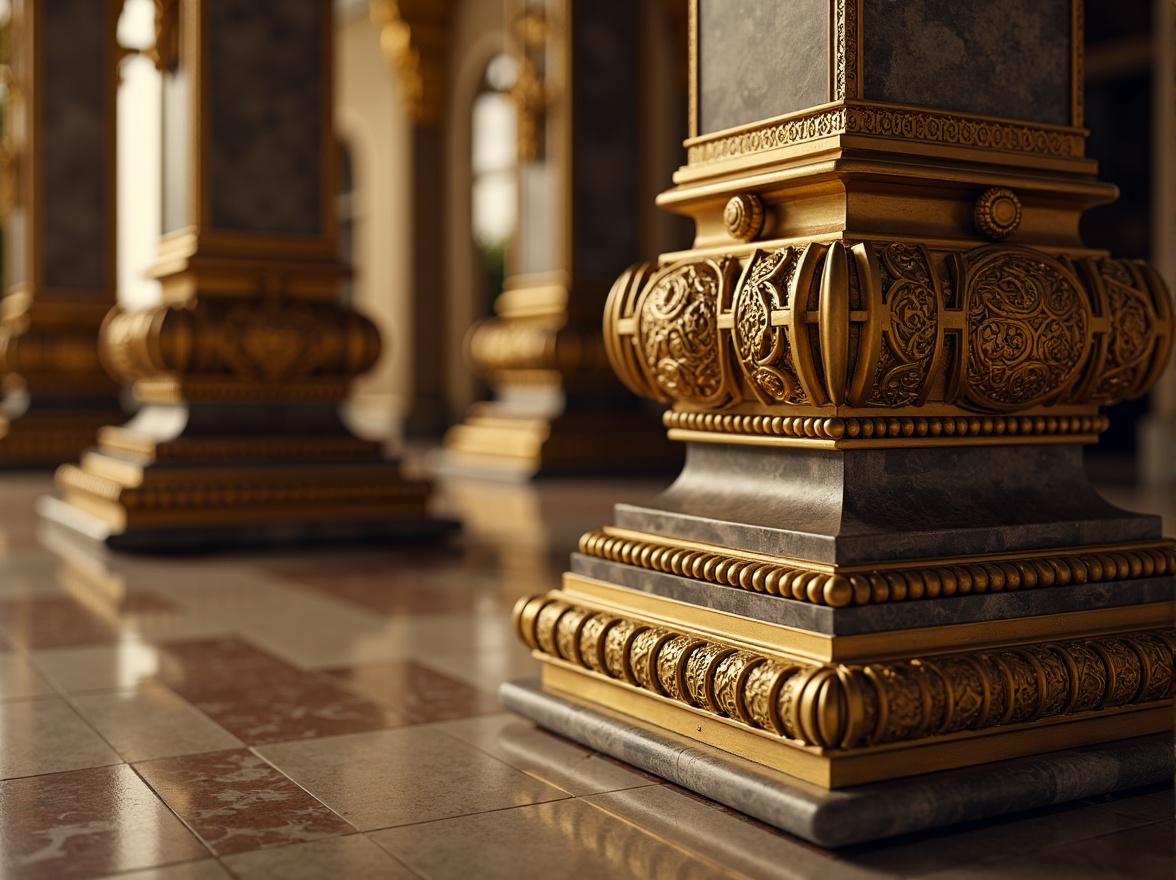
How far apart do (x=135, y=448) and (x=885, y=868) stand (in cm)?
467

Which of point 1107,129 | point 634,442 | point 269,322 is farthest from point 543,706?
point 1107,129

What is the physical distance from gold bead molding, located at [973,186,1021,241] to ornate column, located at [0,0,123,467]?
8.61 meters

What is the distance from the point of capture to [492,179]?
16156mm

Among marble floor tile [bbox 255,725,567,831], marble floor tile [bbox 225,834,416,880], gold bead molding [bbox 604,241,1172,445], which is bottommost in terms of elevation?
marble floor tile [bbox 225,834,416,880]

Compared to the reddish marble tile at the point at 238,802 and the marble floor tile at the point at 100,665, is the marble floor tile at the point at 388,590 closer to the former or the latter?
the marble floor tile at the point at 100,665

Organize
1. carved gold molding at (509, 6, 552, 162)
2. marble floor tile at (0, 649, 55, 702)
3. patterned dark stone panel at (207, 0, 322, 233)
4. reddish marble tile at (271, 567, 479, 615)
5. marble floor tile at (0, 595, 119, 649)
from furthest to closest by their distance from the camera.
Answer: carved gold molding at (509, 6, 552, 162)
patterned dark stone panel at (207, 0, 322, 233)
reddish marble tile at (271, 567, 479, 615)
marble floor tile at (0, 595, 119, 649)
marble floor tile at (0, 649, 55, 702)

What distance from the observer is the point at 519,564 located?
16.5 ft

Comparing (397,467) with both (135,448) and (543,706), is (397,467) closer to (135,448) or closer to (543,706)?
(135,448)

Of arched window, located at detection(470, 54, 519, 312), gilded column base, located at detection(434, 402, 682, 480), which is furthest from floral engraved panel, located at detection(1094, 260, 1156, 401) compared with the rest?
arched window, located at detection(470, 54, 519, 312)

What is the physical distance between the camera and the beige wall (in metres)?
16.6

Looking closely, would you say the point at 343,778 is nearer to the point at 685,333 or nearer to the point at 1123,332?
the point at 685,333

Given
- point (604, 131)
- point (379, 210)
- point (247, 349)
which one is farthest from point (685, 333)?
point (379, 210)

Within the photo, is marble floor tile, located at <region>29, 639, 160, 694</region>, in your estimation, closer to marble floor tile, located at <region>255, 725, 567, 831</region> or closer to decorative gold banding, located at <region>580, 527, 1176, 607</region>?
marble floor tile, located at <region>255, 725, 567, 831</region>

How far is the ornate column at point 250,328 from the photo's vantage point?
5.73m
